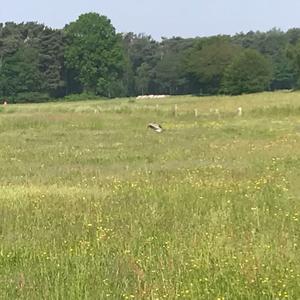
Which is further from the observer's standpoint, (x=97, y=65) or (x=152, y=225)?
(x=97, y=65)

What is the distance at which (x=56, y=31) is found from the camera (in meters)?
109

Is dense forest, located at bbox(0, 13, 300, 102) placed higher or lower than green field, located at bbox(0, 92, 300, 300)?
higher

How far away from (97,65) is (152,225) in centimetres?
10032

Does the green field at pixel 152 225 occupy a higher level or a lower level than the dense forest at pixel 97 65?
lower

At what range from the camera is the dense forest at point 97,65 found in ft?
299

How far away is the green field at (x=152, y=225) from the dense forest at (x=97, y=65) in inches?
2869

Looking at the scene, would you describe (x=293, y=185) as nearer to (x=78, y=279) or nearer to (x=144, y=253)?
(x=144, y=253)

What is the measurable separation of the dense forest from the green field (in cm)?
7287

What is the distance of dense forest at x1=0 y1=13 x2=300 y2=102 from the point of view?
91125 millimetres

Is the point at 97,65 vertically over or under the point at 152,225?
over

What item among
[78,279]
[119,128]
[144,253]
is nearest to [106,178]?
[144,253]

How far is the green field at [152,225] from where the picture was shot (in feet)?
18.5

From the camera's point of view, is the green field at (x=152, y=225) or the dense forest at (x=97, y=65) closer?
the green field at (x=152, y=225)

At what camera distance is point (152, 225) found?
8180mm
